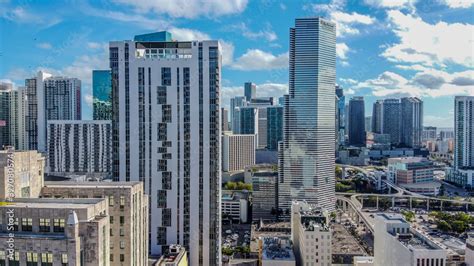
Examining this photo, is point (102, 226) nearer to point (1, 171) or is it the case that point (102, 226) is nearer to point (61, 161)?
point (1, 171)

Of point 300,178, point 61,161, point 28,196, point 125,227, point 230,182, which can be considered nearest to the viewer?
point 28,196

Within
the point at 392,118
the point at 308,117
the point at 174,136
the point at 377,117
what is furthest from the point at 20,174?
the point at 377,117

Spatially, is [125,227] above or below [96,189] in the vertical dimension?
below

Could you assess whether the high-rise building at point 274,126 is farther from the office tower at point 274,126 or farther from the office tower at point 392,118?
the office tower at point 392,118

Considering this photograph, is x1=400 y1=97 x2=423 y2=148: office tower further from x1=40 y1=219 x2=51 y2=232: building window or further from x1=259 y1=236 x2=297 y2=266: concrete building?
x1=40 y1=219 x2=51 y2=232: building window

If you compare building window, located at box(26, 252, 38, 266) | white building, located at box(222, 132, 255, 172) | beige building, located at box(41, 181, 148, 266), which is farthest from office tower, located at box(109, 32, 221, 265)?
white building, located at box(222, 132, 255, 172)

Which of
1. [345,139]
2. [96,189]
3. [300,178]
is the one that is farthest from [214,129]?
[345,139]

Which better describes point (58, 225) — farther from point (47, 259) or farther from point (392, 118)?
point (392, 118)

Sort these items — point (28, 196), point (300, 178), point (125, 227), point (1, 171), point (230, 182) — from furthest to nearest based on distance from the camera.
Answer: point (230, 182) < point (300, 178) < point (125, 227) < point (28, 196) < point (1, 171)
